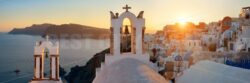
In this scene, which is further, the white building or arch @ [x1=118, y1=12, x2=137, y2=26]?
arch @ [x1=118, y1=12, x2=137, y2=26]

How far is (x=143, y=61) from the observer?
12633mm

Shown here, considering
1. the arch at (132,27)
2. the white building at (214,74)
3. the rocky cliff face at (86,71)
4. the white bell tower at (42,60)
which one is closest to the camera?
the white building at (214,74)

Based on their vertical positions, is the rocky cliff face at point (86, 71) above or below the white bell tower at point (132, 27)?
below

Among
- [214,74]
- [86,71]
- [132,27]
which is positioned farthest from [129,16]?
[86,71]

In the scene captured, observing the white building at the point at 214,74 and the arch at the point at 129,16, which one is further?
the arch at the point at 129,16

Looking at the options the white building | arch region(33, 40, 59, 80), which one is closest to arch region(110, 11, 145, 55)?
arch region(33, 40, 59, 80)

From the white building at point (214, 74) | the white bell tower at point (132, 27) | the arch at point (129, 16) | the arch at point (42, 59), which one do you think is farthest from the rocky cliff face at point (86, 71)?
the arch at point (42, 59)

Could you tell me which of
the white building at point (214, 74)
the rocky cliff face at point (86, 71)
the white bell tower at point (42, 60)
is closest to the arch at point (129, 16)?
the white bell tower at point (42, 60)

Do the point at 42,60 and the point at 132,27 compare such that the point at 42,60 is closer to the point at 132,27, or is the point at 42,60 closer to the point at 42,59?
the point at 42,59

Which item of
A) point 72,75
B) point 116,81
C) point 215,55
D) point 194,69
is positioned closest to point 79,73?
point 72,75

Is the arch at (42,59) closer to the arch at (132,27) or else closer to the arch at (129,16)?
the arch at (132,27)

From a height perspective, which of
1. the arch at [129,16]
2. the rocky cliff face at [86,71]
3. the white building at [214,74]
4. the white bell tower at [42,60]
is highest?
the arch at [129,16]

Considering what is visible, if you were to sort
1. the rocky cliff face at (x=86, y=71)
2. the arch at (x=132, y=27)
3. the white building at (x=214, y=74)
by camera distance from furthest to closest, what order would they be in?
1. the rocky cliff face at (x=86, y=71)
2. the arch at (x=132, y=27)
3. the white building at (x=214, y=74)

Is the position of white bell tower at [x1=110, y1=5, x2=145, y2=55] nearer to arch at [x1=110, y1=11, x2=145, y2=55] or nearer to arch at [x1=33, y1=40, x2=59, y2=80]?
arch at [x1=110, y1=11, x2=145, y2=55]
